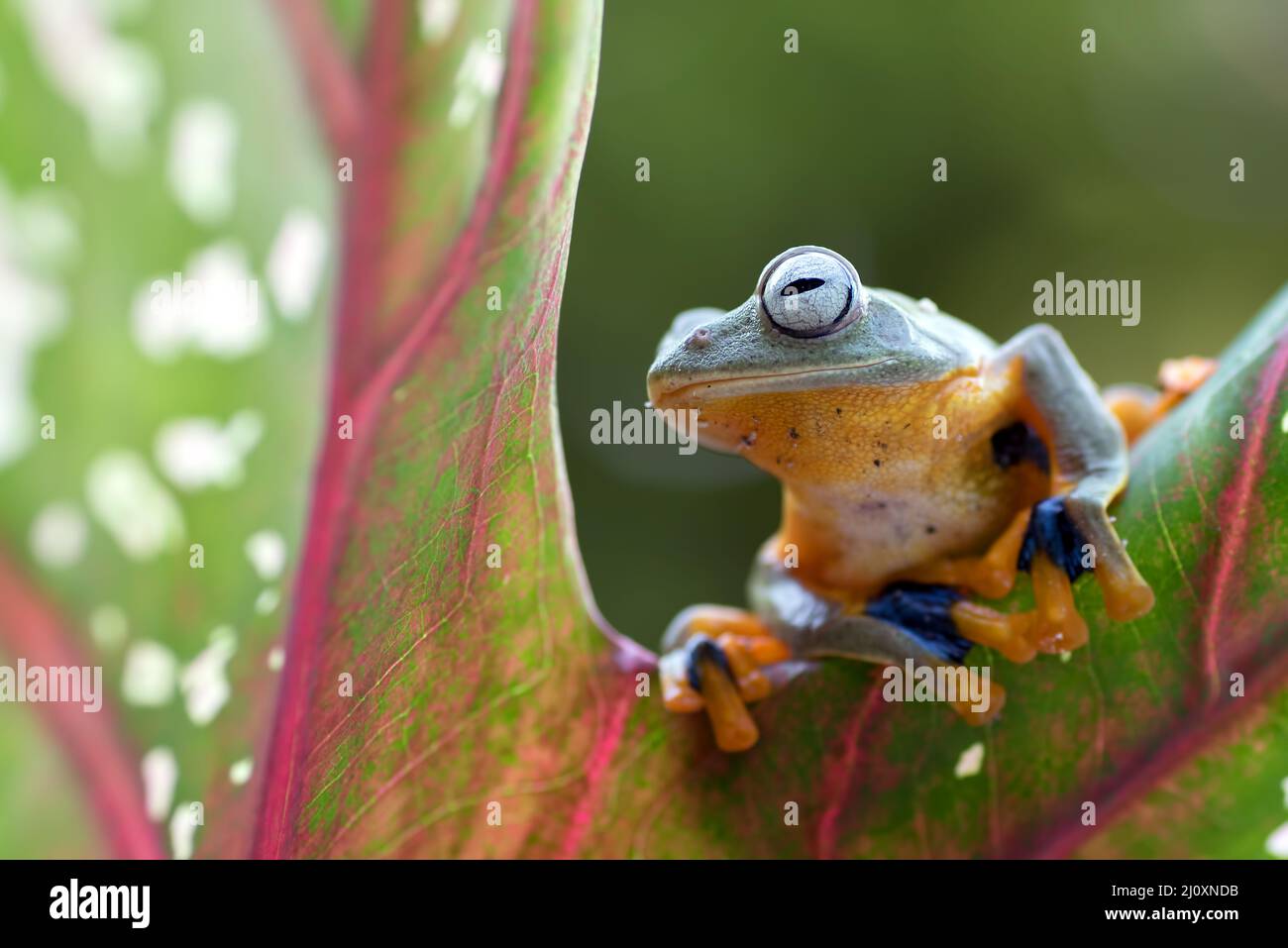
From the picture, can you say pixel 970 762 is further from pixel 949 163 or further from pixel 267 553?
pixel 949 163

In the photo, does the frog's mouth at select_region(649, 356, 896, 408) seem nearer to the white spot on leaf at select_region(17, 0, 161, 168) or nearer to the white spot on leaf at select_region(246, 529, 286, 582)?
the white spot on leaf at select_region(246, 529, 286, 582)

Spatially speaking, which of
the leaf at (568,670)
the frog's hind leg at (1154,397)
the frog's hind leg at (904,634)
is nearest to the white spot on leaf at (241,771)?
the leaf at (568,670)

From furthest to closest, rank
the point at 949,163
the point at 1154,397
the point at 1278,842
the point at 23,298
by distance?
1. the point at 949,163
2. the point at 1154,397
3. the point at 1278,842
4. the point at 23,298

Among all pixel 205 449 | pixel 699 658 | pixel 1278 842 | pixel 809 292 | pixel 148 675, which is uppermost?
pixel 809 292

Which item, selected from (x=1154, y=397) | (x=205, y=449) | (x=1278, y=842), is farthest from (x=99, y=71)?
(x=1154, y=397)

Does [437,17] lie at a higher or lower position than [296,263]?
higher

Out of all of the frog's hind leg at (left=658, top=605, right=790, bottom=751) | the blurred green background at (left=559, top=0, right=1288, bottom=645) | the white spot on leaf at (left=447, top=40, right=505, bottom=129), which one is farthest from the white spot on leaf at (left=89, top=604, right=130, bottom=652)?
the blurred green background at (left=559, top=0, right=1288, bottom=645)

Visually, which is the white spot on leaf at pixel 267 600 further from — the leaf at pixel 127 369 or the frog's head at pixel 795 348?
the frog's head at pixel 795 348
